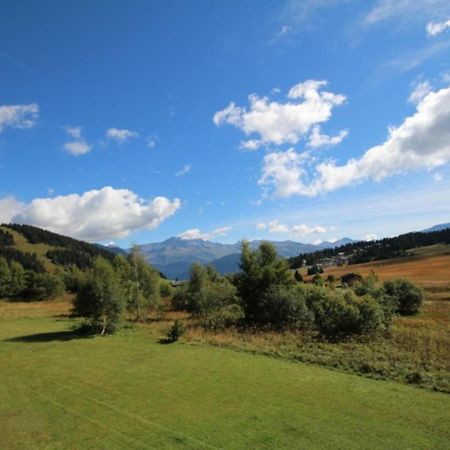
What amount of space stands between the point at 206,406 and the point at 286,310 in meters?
22.1

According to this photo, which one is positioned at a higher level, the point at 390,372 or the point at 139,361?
the point at 139,361

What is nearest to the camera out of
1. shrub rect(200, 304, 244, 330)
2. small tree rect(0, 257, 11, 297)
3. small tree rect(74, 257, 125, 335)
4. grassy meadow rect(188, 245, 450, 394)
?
grassy meadow rect(188, 245, 450, 394)

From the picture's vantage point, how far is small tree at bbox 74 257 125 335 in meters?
34.7

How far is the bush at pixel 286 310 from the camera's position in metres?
34.8

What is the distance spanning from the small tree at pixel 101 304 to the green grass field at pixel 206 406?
36.1 feet

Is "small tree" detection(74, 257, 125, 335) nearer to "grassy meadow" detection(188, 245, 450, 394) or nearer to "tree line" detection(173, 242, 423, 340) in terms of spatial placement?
"grassy meadow" detection(188, 245, 450, 394)

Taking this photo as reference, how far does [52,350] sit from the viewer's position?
2662cm

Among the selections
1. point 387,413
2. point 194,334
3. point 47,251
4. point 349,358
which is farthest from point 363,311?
point 47,251

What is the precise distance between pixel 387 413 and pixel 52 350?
21.7 m

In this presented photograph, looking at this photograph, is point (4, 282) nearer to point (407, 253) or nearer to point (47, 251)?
point (47, 251)

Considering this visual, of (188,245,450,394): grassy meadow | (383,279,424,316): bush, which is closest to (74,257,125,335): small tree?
(188,245,450,394): grassy meadow

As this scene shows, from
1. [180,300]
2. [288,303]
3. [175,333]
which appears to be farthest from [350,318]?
[180,300]

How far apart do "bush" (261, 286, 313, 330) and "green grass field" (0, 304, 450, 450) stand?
40.3ft

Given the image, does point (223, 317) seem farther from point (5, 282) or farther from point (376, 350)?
point (5, 282)
